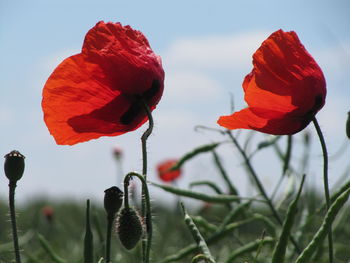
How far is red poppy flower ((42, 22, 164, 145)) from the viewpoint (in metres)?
1.62

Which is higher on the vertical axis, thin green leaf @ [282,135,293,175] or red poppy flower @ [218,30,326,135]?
red poppy flower @ [218,30,326,135]

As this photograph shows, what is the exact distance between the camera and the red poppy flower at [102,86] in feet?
5.31

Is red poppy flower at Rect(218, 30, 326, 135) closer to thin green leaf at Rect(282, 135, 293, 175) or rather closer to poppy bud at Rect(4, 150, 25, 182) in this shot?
poppy bud at Rect(4, 150, 25, 182)

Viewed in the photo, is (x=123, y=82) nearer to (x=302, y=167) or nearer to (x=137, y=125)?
(x=137, y=125)

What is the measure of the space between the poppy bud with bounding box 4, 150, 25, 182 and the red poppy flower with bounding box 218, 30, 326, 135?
44cm

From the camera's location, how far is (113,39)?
1.62 metres

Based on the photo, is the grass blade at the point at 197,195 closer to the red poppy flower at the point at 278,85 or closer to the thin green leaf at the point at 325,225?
the red poppy flower at the point at 278,85

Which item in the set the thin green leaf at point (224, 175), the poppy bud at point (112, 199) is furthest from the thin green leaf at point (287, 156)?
the poppy bud at point (112, 199)

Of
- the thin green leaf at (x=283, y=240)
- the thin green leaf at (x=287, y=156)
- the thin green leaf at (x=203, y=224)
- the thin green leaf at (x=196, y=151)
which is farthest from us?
the thin green leaf at (x=287, y=156)

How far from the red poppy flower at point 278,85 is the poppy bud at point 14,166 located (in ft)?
1.44

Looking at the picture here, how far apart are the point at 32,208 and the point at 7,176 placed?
20.9ft

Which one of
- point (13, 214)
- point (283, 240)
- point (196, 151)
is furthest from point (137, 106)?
point (196, 151)

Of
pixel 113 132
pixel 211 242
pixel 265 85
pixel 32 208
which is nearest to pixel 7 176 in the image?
pixel 113 132

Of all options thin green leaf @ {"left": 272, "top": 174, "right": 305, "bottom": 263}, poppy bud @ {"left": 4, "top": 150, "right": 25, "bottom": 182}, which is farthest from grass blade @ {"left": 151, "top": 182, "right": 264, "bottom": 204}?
thin green leaf @ {"left": 272, "top": 174, "right": 305, "bottom": 263}
